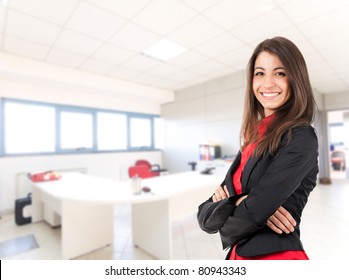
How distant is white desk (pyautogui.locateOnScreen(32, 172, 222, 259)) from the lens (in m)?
2.14

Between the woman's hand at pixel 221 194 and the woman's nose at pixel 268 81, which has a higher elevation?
the woman's nose at pixel 268 81

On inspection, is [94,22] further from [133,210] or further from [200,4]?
[133,210]

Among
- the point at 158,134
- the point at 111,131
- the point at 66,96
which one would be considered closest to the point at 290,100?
the point at 66,96

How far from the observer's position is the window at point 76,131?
4.79 meters

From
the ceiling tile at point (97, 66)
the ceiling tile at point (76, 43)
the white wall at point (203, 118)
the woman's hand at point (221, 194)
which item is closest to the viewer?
the woman's hand at point (221, 194)

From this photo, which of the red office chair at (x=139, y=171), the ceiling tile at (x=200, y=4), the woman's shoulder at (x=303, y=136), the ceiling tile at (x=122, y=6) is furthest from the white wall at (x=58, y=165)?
the woman's shoulder at (x=303, y=136)

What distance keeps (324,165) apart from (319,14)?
5.55m

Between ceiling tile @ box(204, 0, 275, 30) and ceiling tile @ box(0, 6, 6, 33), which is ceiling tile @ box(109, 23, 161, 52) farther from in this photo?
ceiling tile @ box(0, 6, 6, 33)

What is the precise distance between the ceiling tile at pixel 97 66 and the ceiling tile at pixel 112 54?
18cm

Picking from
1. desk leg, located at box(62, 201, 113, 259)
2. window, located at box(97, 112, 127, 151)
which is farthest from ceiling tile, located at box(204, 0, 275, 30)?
window, located at box(97, 112, 127, 151)

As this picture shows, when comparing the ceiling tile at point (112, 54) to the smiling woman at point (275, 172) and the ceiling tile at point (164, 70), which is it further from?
the smiling woman at point (275, 172)

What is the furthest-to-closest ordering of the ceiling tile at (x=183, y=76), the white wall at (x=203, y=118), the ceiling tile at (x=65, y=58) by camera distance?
the ceiling tile at (x=183, y=76) < the white wall at (x=203, y=118) < the ceiling tile at (x=65, y=58)

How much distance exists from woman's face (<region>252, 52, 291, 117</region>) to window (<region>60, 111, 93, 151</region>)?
4.97m
